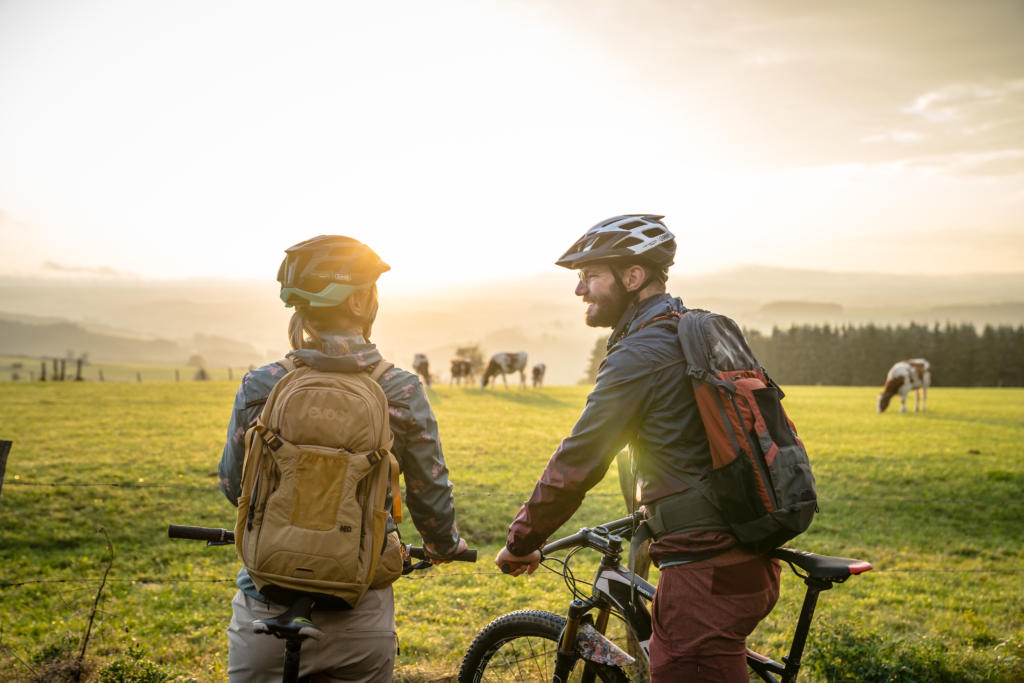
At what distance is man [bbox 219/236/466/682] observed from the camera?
2732mm

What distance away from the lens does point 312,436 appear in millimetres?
2602

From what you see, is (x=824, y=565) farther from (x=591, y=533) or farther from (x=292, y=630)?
(x=292, y=630)

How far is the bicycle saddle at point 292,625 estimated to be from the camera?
2.40 m

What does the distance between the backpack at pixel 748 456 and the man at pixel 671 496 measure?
0.28ft

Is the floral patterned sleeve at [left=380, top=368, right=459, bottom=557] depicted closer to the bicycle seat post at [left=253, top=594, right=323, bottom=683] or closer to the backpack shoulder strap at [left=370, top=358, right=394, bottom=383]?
the backpack shoulder strap at [left=370, top=358, right=394, bottom=383]

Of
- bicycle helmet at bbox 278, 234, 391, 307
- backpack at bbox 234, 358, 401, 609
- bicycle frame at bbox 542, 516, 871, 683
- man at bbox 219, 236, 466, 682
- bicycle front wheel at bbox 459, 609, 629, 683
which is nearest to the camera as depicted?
backpack at bbox 234, 358, 401, 609

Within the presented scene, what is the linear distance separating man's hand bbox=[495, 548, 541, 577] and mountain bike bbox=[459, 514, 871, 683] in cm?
25

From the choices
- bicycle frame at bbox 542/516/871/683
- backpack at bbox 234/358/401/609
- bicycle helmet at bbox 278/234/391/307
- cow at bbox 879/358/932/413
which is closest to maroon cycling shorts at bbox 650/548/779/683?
bicycle frame at bbox 542/516/871/683

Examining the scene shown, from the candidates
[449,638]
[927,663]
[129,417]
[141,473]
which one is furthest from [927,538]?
[129,417]

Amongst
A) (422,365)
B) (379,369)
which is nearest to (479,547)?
(379,369)

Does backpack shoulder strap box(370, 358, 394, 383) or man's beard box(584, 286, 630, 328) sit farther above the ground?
man's beard box(584, 286, 630, 328)

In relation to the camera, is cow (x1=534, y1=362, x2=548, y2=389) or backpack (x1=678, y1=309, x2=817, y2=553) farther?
cow (x1=534, y1=362, x2=548, y2=389)

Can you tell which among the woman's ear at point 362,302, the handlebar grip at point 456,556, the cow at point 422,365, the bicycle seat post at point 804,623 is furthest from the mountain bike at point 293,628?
the cow at point 422,365

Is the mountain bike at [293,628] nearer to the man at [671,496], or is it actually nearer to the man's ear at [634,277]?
the man at [671,496]
